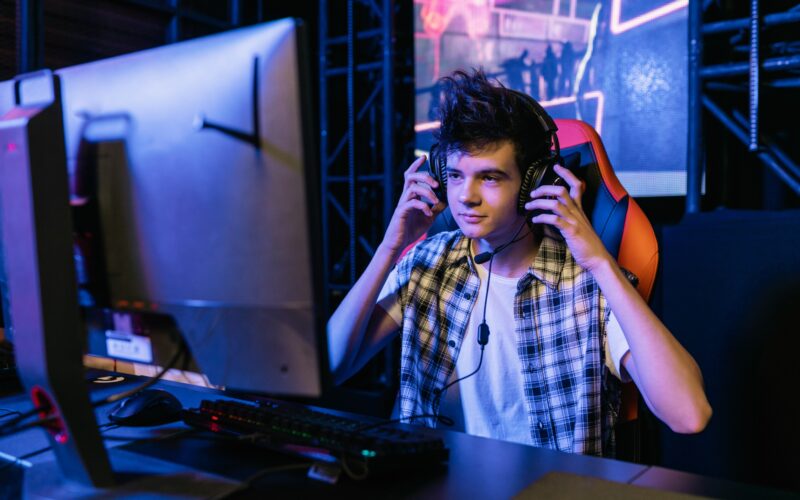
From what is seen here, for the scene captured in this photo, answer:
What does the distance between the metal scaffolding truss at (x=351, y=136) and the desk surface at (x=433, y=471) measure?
2.58 meters

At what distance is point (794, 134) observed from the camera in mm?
2271

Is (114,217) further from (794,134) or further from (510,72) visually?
(510,72)

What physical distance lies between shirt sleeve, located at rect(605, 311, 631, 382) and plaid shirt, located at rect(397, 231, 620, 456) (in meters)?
0.02

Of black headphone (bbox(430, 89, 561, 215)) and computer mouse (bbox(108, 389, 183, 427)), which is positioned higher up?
black headphone (bbox(430, 89, 561, 215))

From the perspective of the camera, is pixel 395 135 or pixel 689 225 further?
pixel 395 135

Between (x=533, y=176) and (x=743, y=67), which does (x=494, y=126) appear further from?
(x=743, y=67)

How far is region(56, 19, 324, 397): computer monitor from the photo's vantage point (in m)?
0.63

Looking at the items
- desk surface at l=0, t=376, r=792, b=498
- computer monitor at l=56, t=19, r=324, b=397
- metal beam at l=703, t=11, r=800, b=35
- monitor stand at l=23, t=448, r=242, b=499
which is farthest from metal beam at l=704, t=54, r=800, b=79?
monitor stand at l=23, t=448, r=242, b=499

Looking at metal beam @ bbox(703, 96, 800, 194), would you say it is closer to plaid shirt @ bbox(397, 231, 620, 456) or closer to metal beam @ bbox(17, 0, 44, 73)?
plaid shirt @ bbox(397, 231, 620, 456)

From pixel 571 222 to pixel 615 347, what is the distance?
0.24 meters

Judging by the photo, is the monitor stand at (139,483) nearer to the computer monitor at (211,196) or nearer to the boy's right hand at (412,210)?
the computer monitor at (211,196)

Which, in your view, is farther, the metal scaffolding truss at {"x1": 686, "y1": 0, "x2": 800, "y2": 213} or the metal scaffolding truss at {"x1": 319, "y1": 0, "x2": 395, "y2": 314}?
the metal scaffolding truss at {"x1": 319, "y1": 0, "x2": 395, "y2": 314}

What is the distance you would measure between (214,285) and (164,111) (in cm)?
19

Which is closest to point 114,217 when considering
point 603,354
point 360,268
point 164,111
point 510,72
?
point 164,111
